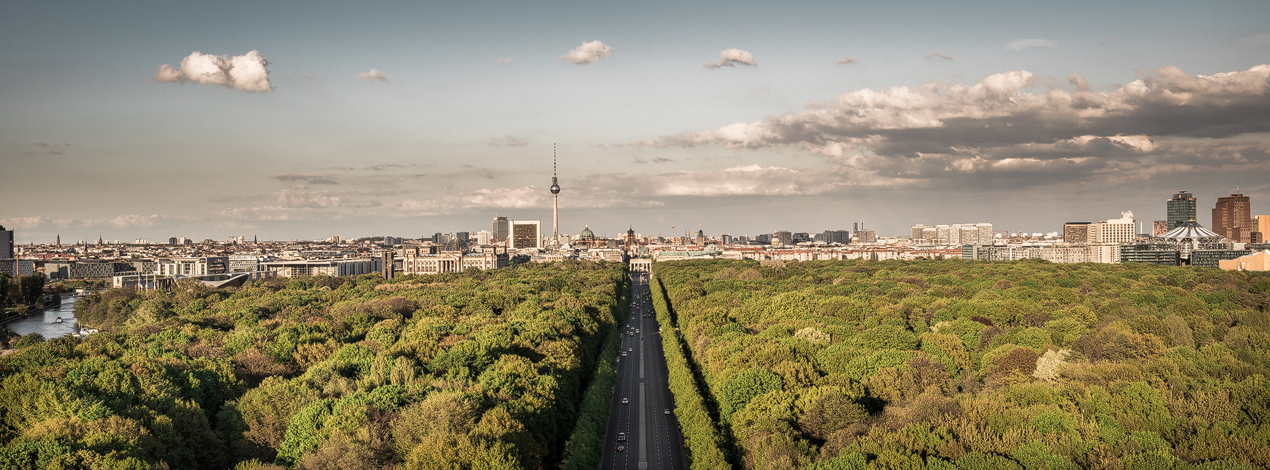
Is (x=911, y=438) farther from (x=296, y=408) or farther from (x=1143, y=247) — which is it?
(x=1143, y=247)

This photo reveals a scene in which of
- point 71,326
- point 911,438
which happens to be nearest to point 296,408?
point 911,438

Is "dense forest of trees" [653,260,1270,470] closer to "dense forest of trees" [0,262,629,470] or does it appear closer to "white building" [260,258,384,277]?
"dense forest of trees" [0,262,629,470]

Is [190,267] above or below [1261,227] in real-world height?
below

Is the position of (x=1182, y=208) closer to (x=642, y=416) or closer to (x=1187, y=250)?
(x=1187, y=250)

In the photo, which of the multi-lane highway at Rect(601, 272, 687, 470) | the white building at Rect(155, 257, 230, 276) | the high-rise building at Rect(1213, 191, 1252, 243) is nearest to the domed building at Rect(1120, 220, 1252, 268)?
the high-rise building at Rect(1213, 191, 1252, 243)

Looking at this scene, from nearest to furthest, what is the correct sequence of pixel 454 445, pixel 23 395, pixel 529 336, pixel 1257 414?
pixel 454 445 < pixel 1257 414 < pixel 23 395 < pixel 529 336

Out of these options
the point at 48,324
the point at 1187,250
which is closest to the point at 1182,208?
the point at 1187,250
